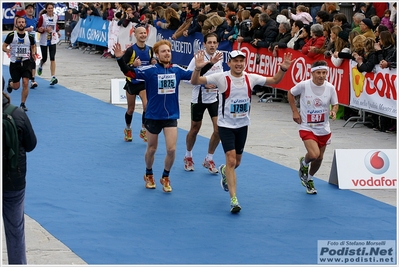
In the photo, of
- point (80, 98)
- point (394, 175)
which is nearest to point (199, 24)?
point (80, 98)

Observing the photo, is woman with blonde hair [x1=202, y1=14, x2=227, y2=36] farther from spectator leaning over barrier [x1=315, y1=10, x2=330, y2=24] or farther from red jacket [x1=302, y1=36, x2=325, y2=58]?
red jacket [x1=302, y1=36, x2=325, y2=58]

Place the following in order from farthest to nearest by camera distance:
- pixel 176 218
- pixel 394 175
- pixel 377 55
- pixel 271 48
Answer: pixel 271 48 < pixel 377 55 < pixel 394 175 < pixel 176 218

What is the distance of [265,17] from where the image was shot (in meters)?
19.8

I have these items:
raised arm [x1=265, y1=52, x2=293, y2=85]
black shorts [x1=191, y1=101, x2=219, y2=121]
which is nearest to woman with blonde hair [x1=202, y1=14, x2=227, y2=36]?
black shorts [x1=191, y1=101, x2=219, y2=121]

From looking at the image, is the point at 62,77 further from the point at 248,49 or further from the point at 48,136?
the point at 48,136

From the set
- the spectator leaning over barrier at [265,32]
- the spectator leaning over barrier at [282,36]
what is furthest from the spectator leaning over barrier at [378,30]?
the spectator leaning over barrier at [265,32]

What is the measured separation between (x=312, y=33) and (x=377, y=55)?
250cm

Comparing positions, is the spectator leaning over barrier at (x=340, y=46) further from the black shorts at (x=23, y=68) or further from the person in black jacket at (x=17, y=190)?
Answer: the person in black jacket at (x=17, y=190)

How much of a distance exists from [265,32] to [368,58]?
4287mm

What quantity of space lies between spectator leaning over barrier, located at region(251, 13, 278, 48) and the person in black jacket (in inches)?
485

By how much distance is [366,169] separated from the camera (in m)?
12.1

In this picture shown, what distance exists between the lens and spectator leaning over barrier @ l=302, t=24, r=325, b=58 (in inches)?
698

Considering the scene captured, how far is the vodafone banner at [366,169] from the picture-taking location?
12008 mm

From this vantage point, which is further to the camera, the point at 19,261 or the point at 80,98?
the point at 80,98
